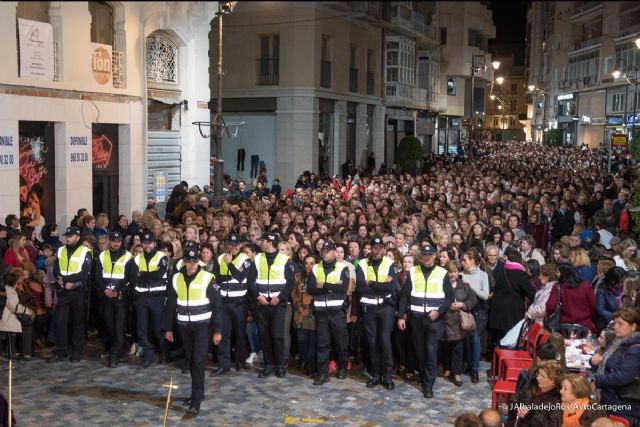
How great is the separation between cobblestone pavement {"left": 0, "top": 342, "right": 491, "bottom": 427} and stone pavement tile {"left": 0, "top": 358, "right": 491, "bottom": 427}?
1cm

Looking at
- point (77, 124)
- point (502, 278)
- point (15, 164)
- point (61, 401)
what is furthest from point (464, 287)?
point (77, 124)

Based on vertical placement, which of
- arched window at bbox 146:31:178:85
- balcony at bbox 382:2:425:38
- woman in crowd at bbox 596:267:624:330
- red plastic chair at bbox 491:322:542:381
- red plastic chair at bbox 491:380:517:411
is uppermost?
balcony at bbox 382:2:425:38

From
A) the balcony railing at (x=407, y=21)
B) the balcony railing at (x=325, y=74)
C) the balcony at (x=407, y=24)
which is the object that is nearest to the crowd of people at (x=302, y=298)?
the balcony railing at (x=325, y=74)

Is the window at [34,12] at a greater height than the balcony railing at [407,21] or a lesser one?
lesser

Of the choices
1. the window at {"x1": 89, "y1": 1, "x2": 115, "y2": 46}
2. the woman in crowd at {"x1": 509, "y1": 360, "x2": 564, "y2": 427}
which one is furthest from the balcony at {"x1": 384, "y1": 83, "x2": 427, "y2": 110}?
the woman in crowd at {"x1": 509, "y1": 360, "x2": 564, "y2": 427}

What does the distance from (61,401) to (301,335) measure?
10.5ft

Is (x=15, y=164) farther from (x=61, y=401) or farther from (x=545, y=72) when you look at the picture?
(x=545, y=72)

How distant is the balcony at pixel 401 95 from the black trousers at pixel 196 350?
3094cm

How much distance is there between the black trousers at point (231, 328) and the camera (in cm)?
1031

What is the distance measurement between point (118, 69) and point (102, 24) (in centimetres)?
122

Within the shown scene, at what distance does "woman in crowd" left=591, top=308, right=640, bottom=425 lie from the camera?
6.64 metres

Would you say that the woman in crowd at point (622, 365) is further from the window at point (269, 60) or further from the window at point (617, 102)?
the window at point (617, 102)

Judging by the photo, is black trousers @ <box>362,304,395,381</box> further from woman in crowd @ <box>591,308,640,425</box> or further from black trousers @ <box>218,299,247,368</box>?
woman in crowd @ <box>591,308,640,425</box>

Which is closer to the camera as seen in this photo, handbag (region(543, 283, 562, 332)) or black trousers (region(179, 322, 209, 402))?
black trousers (region(179, 322, 209, 402))
